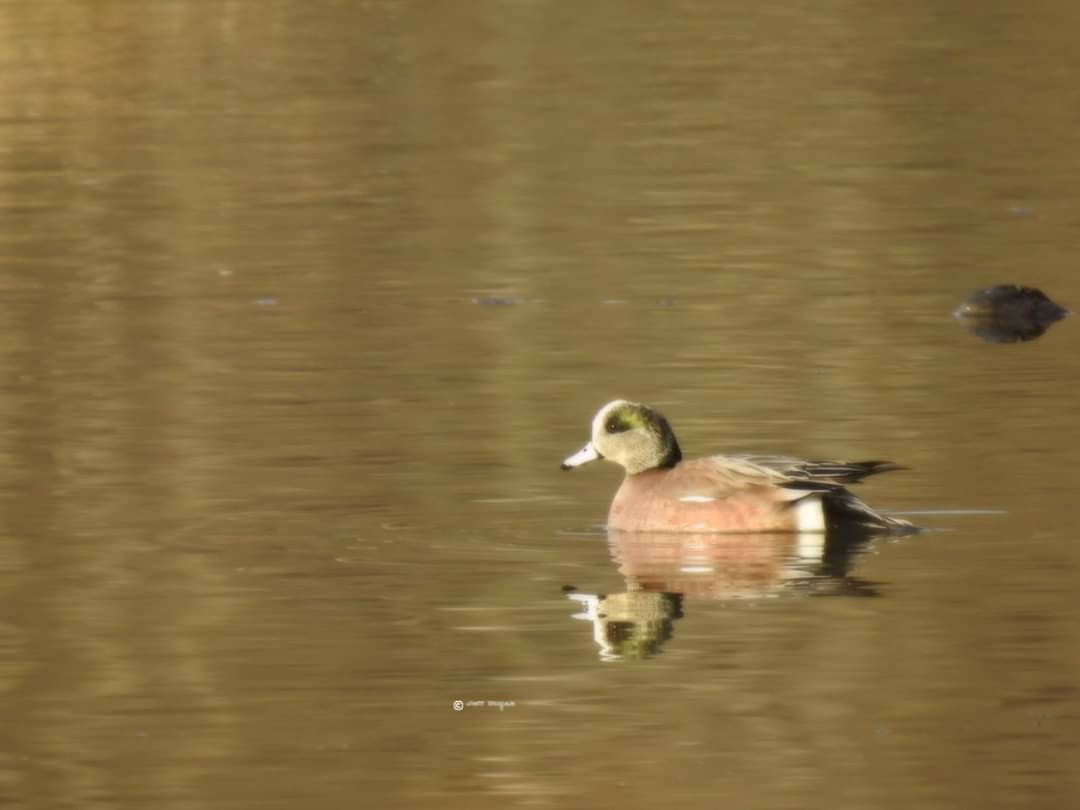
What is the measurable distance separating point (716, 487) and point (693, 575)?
66cm

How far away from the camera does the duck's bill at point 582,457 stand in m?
11.6

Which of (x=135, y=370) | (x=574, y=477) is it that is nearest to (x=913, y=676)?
(x=574, y=477)

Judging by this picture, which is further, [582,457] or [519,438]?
[519,438]

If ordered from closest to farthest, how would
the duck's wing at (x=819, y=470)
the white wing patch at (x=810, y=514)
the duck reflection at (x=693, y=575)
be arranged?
the duck reflection at (x=693, y=575), the duck's wing at (x=819, y=470), the white wing patch at (x=810, y=514)

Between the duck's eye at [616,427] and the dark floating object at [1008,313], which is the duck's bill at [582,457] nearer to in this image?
the duck's eye at [616,427]

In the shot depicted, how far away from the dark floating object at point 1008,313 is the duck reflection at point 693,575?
4755 mm

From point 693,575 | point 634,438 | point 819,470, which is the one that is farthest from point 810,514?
point 634,438

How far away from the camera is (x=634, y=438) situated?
11594mm

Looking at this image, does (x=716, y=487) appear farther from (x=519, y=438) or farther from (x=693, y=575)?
(x=519, y=438)

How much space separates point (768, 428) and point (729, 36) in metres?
22.3

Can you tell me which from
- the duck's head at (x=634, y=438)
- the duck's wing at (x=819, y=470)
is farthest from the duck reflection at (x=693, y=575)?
the duck's head at (x=634, y=438)

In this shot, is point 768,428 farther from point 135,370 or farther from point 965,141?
point 965,141

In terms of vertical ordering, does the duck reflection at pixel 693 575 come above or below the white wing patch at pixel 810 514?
below

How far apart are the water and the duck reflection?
0.10 ft
